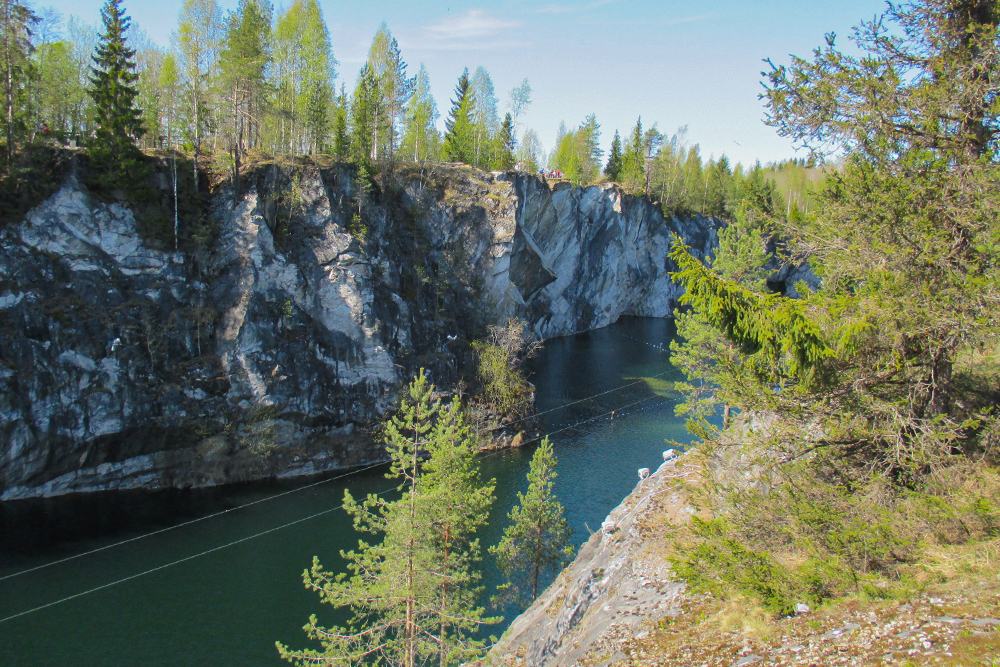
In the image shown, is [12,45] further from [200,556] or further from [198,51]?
[200,556]

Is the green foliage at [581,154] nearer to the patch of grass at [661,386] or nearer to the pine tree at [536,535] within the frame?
the patch of grass at [661,386]

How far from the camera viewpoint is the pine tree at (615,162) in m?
78.3

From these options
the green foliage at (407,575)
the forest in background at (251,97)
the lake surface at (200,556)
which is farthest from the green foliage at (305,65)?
the green foliage at (407,575)

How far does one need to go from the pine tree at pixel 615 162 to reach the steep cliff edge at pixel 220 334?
45.1m

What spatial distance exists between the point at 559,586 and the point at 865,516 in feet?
26.2

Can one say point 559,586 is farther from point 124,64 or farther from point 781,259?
point 124,64

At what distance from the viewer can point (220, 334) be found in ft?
100

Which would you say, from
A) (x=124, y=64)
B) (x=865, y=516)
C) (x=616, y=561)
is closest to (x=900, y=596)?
(x=865, y=516)

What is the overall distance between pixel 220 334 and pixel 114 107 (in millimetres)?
13872

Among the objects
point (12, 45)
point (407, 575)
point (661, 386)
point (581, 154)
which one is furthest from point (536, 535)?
point (581, 154)

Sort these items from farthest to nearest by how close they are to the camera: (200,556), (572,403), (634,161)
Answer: (634,161), (572,403), (200,556)

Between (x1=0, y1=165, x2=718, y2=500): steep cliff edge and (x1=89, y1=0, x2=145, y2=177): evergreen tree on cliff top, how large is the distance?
7.28 ft

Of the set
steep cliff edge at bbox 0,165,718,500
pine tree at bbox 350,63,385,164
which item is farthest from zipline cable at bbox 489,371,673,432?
pine tree at bbox 350,63,385,164

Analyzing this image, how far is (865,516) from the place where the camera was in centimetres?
650
